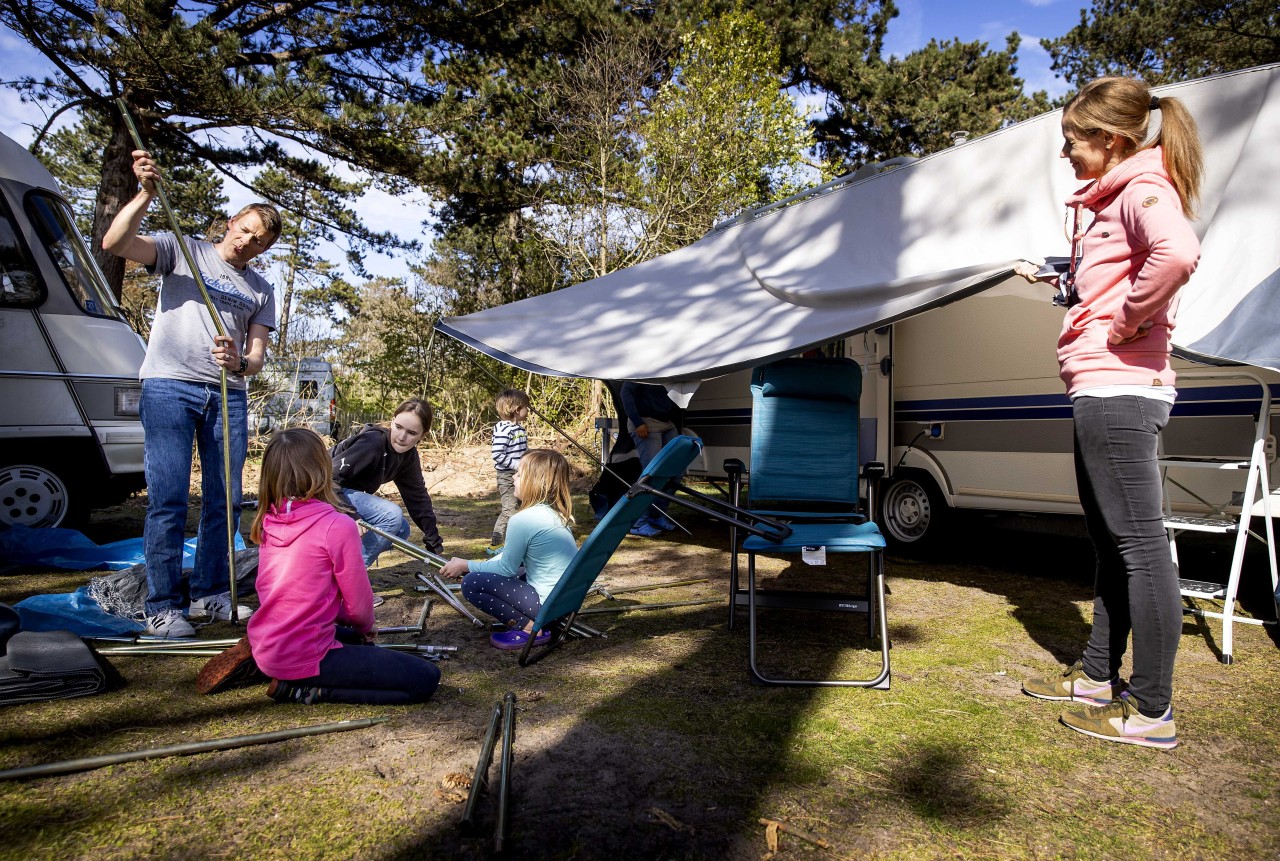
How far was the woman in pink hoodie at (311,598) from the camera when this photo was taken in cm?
250

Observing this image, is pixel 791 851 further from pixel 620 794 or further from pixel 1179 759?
pixel 1179 759

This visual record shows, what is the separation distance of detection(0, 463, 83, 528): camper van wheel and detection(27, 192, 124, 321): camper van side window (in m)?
1.14

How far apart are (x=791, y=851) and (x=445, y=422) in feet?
36.8

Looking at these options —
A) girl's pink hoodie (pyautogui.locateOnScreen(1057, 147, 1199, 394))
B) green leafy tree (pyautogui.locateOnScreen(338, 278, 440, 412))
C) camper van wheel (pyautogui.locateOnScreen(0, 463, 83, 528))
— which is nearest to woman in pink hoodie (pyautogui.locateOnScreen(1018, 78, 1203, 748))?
girl's pink hoodie (pyautogui.locateOnScreen(1057, 147, 1199, 394))

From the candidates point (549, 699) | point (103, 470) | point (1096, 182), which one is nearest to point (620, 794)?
point (549, 699)

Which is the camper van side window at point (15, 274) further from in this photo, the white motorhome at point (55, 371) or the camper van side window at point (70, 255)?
the camper van side window at point (70, 255)

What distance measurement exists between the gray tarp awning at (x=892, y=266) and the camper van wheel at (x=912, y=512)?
213 cm

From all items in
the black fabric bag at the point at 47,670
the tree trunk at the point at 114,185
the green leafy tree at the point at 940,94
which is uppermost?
the green leafy tree at the point at 940,94

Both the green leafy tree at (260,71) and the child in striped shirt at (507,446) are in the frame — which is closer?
the child in striped shirt at (507,446)

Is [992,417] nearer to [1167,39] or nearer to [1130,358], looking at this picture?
[1130,358]

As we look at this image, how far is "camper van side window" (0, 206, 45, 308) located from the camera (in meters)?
4.98

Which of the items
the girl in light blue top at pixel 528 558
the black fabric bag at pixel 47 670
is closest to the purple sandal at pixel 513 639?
the girl in light blue top at pixel 528 558

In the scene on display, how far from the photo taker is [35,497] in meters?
4.98

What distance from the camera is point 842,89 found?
49.8 ft
